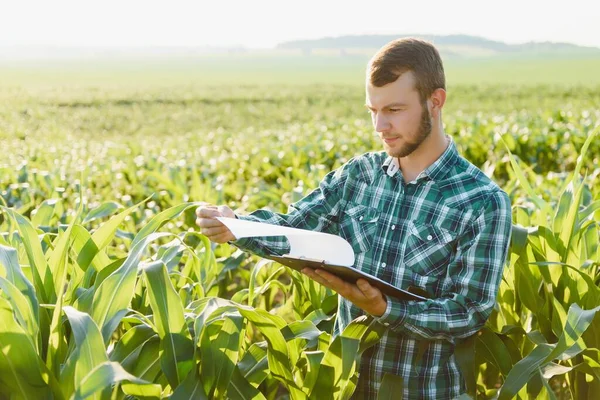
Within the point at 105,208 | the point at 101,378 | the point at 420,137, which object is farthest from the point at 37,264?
the point at 105,208

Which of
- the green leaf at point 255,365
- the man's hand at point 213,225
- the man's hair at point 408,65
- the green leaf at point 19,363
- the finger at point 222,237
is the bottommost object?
the green leaf at point 255,365

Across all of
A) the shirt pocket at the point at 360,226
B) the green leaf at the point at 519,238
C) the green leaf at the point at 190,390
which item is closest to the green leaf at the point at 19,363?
the green leaf at the point at 190,390

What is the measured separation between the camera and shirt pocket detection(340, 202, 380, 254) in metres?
2.13

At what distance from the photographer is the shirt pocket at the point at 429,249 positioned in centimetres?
200

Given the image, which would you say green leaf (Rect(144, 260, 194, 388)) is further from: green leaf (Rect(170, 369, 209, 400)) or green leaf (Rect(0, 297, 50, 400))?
green leaf (Rect(0, 297, 50, 400))

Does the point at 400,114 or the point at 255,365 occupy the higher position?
the point at 400,114

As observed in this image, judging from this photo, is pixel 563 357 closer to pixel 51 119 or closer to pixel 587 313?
pixel 587 313

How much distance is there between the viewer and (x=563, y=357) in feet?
6.35

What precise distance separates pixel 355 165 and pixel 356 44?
152410 millimetres

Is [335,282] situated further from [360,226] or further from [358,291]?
[360,226]

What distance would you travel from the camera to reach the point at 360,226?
2.17 meters

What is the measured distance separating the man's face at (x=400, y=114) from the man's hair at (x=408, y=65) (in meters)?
0.02

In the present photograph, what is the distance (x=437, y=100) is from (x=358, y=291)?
0.57 metres

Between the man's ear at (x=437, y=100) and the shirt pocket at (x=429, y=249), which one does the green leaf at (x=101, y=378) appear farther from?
the man's ear at (x=437, y=100)
